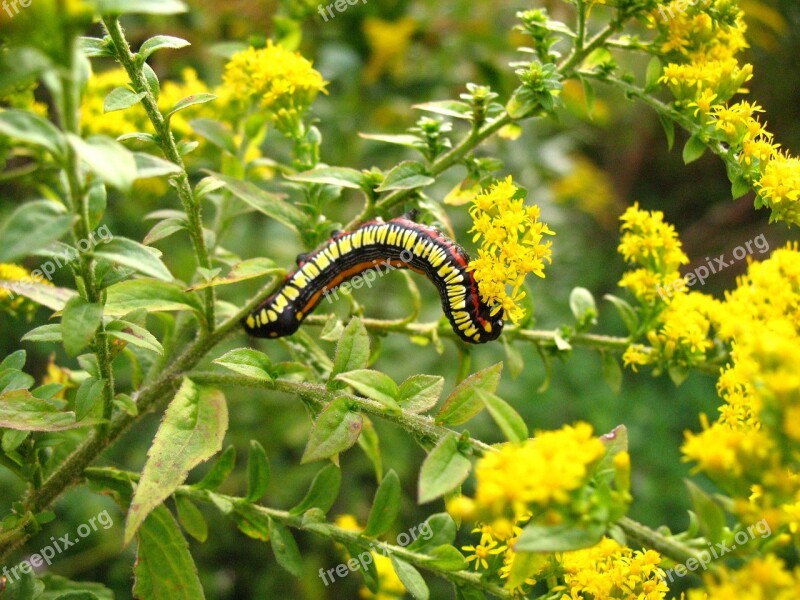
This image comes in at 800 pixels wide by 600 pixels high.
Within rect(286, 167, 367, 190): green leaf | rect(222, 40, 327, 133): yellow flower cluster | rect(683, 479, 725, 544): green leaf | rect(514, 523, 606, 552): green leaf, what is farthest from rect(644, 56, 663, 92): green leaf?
rect(514, 523, 606, 552): green leaf

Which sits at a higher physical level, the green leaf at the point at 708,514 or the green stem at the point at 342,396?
the green stem at the point at 342,396

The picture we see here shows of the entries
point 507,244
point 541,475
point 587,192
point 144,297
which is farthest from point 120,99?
point 587,192

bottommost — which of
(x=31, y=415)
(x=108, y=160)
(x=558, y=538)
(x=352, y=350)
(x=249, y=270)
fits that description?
(x=558, y=538)

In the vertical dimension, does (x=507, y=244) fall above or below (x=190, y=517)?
above

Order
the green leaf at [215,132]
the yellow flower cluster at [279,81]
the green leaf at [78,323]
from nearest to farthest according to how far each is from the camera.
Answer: the green leaf at [78,323]
the yellow flower cluster at [279,81]
the green leaf at [215,132]

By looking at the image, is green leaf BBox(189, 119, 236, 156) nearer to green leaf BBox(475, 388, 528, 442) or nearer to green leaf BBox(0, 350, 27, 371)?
green leaf BBox(0, 350, 27, 371)

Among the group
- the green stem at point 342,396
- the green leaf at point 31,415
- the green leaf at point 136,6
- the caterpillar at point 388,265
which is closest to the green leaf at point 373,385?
the green stem at point 342,396

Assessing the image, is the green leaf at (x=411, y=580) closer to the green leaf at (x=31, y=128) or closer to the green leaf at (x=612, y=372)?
the green leaf at (x=612, y=372)

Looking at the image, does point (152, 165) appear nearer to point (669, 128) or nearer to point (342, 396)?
point (342, 396)
